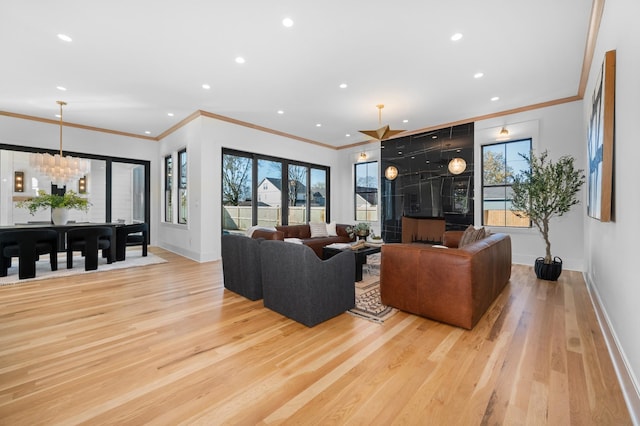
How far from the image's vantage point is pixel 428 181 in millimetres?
6711

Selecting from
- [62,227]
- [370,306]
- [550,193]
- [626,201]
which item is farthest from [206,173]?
[550,193]

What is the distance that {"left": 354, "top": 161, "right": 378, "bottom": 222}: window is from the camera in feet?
26.4

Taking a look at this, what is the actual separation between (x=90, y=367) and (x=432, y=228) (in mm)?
6483

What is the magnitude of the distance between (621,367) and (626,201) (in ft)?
3.82

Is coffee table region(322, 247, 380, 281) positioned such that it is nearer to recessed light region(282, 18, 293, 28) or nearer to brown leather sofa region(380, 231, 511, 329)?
brown leather sofa region(380, 231, 511, 329)

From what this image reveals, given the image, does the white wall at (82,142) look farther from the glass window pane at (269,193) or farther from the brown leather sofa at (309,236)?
the brown leather sofa at (309,236)

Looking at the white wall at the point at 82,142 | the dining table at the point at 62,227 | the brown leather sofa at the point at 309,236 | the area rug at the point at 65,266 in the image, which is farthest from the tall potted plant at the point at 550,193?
the white wall at the point at 82,142

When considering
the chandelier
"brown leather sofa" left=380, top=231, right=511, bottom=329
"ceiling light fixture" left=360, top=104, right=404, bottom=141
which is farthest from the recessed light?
the chandelier

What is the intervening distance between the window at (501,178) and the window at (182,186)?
704 centimetres

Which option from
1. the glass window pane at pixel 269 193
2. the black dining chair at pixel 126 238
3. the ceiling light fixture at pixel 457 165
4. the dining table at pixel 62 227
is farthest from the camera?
the glass window pane at pixel 269 193

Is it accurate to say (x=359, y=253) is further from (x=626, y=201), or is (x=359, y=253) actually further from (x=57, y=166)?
(x=57, y=166)

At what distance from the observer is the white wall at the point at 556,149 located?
488cm

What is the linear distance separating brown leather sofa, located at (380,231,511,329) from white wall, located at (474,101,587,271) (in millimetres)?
2946

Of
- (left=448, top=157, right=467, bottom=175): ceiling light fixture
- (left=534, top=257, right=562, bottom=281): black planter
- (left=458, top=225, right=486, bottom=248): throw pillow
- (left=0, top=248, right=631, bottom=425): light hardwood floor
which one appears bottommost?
(left=0, top=248, right=631, bottom=425): light hardwood floor
